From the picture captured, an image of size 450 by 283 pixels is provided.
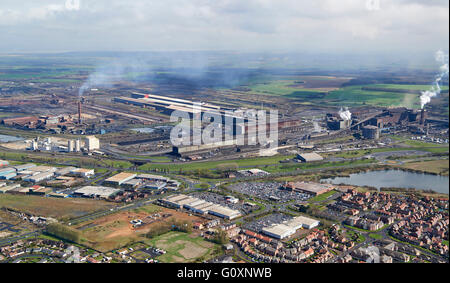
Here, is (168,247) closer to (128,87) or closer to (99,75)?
(128,87)

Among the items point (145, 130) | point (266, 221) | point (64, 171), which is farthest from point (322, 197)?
point (145, 130)

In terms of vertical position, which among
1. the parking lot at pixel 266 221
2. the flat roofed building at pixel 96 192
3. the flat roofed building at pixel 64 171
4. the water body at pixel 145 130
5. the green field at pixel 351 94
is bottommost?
the parking lot at pixel 266 221

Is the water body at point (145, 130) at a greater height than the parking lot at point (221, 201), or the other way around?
the water body at point (145, 130)

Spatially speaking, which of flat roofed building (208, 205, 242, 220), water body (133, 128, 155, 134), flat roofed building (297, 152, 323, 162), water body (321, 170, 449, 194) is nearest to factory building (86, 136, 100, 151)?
water body (133, 128, 155, 134)

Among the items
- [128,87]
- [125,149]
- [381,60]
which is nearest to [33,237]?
[125,149]

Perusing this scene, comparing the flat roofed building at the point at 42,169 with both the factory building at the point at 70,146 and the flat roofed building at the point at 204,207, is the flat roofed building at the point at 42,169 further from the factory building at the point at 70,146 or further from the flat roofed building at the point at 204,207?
the flat roofed building at the point at 204,207

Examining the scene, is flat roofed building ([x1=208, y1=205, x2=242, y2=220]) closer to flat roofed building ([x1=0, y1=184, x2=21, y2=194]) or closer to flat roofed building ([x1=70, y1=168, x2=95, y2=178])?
flat roofed building ([x1=70, y1=168, x2=95, y2=178])

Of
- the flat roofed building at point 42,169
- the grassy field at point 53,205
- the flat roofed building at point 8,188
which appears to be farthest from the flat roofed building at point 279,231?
the flat roofed building at point 42,169
